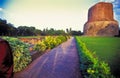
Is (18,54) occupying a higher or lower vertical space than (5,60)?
Result: lower

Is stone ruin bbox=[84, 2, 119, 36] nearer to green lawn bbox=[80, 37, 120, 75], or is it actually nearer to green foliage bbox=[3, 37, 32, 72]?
green lawn bbox=[80, 37, 120, 75]

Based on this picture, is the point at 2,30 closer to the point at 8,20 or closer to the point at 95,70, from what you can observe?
the point at 8,20

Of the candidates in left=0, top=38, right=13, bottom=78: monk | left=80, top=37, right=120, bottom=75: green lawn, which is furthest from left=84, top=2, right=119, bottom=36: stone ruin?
left=0, top=38, right=13, bottom=78: monk

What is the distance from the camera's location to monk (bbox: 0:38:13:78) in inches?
137

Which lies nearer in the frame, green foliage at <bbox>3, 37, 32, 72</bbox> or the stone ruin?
the stone ruin

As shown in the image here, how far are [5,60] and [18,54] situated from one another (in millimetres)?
1927

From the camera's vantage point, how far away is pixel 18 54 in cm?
550

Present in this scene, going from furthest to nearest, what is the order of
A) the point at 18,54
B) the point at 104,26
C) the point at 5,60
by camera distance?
the point at 104,26, the point at 18,54, the point at 5,60

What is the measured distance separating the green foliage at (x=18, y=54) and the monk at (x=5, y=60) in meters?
1.54

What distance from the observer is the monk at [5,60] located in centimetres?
348

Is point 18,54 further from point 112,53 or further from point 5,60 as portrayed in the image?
point 112,53

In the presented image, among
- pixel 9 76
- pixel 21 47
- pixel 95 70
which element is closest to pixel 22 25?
pixel 21 47

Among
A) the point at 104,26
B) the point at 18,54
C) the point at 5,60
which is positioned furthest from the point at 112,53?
the point at 5,60

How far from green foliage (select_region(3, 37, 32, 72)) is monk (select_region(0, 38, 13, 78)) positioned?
5.05 feet
